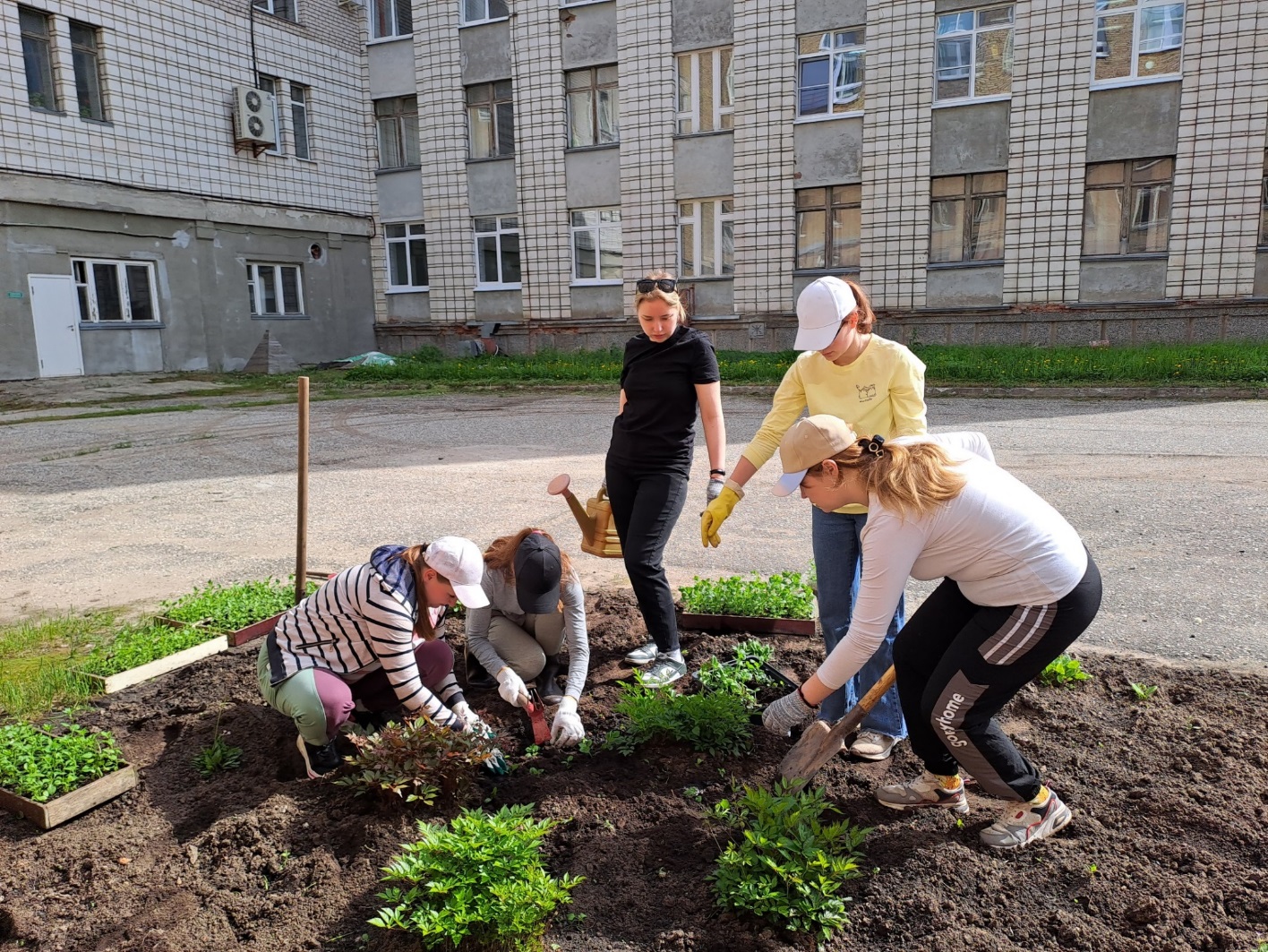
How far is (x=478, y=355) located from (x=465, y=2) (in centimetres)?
816

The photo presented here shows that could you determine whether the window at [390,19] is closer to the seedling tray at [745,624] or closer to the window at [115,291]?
the window at [115,291]

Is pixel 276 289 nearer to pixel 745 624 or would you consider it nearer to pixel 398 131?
pixel 398 131

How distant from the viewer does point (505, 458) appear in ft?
31.8

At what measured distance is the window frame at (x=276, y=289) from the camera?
70.2 feet

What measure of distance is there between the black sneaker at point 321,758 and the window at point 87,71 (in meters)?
18.7

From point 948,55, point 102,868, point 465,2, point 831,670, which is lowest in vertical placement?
point 102,868

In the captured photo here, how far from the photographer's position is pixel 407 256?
2370cm

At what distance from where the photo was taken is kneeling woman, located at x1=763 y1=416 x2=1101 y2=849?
2475 mm

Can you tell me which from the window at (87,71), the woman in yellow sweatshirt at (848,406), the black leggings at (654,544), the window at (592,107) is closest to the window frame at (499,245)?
the window at (592,107)

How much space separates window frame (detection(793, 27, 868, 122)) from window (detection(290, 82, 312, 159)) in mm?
11533

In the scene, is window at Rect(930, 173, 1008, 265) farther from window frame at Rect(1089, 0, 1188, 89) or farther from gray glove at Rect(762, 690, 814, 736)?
gray glove at Rect(762, 690, 814, 736)

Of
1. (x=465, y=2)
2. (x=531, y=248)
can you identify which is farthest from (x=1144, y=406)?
(x=465, y=2)

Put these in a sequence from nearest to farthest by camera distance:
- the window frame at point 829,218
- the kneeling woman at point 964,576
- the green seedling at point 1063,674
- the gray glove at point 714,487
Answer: the kneeling woman at point 964,576
the green seedling at point 1063,674
the gray glove at point 714,487
the window frame at point 829,218

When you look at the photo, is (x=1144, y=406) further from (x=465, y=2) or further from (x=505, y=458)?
(x=465, y=2)
